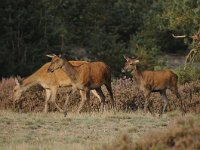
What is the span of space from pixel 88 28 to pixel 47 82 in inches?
1203

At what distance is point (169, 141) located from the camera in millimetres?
12562

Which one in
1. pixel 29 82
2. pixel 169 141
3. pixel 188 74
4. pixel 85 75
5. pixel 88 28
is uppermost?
pixel 88 28

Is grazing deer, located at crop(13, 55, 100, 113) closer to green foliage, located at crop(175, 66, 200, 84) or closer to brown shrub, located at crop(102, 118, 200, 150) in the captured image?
green foliage, located at crop(175, 66, 200, 84)

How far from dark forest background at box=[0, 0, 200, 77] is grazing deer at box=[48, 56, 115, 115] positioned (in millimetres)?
9062

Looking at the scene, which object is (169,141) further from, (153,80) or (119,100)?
(119,100)

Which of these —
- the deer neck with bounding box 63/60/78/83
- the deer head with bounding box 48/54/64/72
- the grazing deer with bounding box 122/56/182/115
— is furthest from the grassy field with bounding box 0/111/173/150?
the deer head with bounding box 48/54/64/72

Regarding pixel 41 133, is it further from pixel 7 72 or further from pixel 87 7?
pixel 87 7

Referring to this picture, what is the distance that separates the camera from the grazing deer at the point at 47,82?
82.3 ft

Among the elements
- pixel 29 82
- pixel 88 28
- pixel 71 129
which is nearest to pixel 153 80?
pixel 29 82

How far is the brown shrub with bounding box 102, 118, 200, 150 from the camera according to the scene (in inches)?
480

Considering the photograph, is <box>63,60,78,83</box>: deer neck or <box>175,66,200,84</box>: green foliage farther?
<box>175,66,200,84</box>: green foliage

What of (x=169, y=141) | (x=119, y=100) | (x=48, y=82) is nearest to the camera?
(x=169, y=141)

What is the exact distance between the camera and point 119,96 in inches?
1036

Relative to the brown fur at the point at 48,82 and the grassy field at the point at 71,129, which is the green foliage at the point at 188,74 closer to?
the brown fur at the point at 48,82
